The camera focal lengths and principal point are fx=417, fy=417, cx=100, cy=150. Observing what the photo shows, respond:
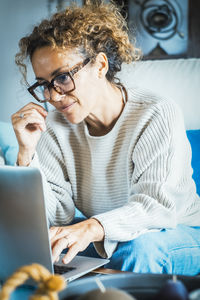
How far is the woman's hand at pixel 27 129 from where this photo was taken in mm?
1426

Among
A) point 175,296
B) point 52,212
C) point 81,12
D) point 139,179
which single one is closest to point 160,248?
point 139,179

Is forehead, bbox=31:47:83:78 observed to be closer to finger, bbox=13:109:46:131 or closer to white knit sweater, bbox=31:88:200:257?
finger, bbox=13:109:46:131

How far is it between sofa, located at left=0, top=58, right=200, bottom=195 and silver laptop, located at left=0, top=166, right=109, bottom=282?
2.98 ft

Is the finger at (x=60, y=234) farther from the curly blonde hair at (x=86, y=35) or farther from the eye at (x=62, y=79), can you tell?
the curly blonde hair at (x=86, y=35)

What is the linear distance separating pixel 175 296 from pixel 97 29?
3.87 feet

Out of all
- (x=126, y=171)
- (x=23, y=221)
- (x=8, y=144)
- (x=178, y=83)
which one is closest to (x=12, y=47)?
(x=8, y=144)

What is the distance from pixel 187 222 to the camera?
147cm

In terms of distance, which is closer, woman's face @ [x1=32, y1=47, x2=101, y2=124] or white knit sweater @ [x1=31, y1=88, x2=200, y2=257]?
white knit sweater @ [x1=31, y1=88, x2=200, y2=257]

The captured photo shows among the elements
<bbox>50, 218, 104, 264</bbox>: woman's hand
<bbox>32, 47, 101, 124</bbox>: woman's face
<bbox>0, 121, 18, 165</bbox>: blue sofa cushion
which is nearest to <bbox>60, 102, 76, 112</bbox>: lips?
<bbox>32, 47, 101, 124</bbox>: woman's face

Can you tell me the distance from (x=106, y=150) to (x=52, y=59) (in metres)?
0.38

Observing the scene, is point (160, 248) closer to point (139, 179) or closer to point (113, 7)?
point (139, 179)

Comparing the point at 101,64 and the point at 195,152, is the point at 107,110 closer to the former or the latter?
the point at 101,64

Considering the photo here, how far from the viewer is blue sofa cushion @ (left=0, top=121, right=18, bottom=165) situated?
1.87 metres

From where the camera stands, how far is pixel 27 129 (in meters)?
1.47
